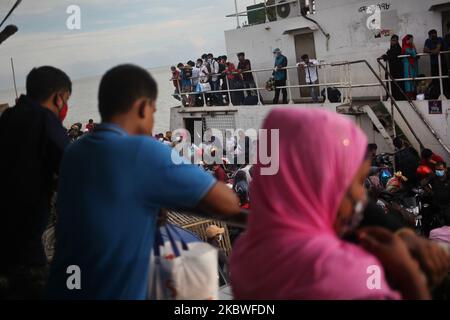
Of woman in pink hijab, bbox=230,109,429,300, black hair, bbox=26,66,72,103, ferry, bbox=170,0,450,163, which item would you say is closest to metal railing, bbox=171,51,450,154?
ferry, bbox=170,0,450,163

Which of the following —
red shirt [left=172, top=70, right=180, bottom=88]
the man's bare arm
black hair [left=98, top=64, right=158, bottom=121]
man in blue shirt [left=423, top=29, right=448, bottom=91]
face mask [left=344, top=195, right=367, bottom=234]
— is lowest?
face mask [left=344, top=195, right=367, bottom=234]

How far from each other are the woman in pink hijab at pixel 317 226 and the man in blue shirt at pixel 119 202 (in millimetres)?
276

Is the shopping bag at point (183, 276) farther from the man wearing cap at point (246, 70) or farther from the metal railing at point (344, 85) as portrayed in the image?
the man wearing cap at point (246, 70)

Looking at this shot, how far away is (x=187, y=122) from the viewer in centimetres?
1694

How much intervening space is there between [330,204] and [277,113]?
30 centimetres

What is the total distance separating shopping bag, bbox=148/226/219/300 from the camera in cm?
167

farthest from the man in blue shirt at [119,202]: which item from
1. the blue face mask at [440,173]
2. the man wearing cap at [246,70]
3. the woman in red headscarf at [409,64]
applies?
the man wearing cap at [246,70]

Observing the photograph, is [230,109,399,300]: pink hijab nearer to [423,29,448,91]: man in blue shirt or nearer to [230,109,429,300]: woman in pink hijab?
[230,109,429,300]: woman in pink hijab

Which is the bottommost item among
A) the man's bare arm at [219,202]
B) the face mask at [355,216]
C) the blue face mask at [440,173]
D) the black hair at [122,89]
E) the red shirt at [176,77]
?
the blue face mask at [440,173]

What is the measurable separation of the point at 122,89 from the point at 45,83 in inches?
31.2

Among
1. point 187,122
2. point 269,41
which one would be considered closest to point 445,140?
point 269,41

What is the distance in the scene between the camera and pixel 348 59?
523 inches

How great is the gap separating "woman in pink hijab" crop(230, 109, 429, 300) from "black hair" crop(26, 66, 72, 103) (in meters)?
1.36

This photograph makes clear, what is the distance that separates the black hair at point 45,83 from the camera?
2285 mm
